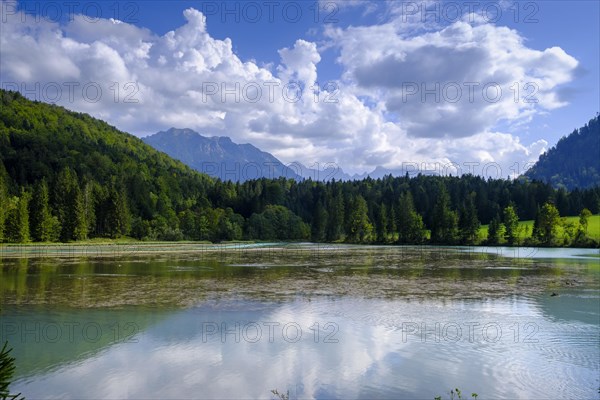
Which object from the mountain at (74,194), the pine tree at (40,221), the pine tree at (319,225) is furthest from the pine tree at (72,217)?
the pine tree at (319,225)

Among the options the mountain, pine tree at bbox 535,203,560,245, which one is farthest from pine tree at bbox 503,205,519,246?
the mountain

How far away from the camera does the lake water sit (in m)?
15.2

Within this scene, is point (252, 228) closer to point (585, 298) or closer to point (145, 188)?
point (145, 188)

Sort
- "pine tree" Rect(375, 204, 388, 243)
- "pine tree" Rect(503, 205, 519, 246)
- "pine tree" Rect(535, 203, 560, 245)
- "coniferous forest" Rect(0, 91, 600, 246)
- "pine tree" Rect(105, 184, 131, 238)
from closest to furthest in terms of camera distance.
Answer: "pine tree" Rect(535, 203, 560, 245) → "coniferous forest" Rect(0, 91, 600, 246) → "pine tree" Rect(503, 205, 519, 246) → "pine tree" Rect(105, 184, 131, 238) → "pine tree" Rect(375, 204, 388, 243)

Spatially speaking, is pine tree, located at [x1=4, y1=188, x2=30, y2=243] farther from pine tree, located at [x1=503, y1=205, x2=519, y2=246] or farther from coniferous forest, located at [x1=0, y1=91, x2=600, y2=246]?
pine tree, located at [x1=503, y1=205, x2=519, y2=246]

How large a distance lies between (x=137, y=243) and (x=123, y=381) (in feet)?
384

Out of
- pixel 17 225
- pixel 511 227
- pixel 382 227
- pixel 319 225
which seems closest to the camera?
pixel 17 225

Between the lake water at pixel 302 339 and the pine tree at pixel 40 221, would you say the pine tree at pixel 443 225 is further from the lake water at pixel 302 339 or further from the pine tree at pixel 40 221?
the pine tree at pixel 40 221

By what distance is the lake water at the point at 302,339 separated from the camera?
600 inches

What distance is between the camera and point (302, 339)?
21141 mm

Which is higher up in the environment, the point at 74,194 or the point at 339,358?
the point at 74,194

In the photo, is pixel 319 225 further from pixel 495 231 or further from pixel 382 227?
pixel 495 231

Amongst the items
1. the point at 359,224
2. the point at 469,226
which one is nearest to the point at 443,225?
the point at 469,226

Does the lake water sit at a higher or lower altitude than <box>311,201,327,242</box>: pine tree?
lower
